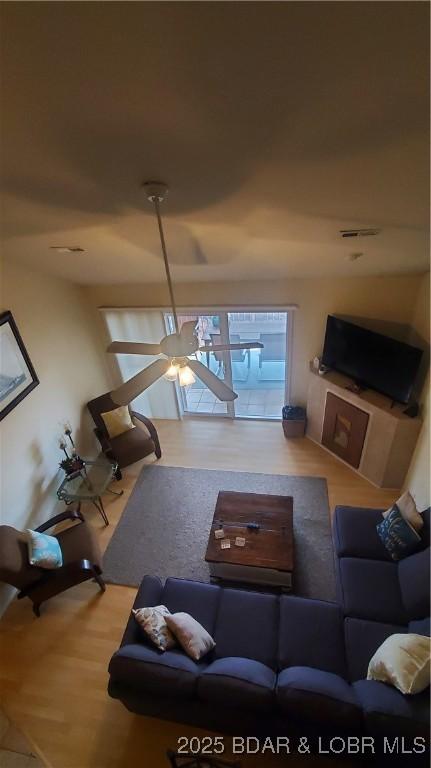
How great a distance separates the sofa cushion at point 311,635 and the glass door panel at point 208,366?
2847mm

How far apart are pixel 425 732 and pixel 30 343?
406 centimetres

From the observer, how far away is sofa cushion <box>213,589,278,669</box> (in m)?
2.35

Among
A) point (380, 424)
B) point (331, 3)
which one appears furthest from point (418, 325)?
point (331, 3)

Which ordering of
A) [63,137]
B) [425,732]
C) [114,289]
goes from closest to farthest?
[63,137], [425,732], [114,289]

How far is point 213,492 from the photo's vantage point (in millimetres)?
4051

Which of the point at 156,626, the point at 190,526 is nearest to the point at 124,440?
the point at 190,526

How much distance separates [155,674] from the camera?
194 centimetres

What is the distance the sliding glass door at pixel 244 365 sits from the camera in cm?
472

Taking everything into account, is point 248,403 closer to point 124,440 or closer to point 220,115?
point 124,440

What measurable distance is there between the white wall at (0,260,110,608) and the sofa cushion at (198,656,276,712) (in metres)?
2.25

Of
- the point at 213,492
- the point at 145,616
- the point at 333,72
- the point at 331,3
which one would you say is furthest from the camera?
the point at 213,492

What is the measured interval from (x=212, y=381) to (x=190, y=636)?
165cm

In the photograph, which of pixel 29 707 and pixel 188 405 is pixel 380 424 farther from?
pixel 29 707

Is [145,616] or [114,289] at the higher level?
Answer: [114,289]
